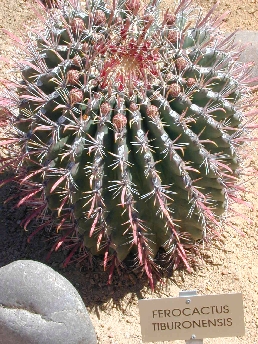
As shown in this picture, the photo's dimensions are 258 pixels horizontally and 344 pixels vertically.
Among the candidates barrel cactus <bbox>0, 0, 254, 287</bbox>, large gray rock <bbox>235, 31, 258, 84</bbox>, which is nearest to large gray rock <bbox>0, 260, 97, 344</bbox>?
barrel cactus <bbox>0, 0, 254, 287</bbox>

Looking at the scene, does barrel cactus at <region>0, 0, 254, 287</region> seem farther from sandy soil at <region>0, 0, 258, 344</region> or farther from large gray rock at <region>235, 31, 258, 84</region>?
large gray rock at <region>235, 31, 258, 84</region>

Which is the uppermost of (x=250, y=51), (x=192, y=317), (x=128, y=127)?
(x=128, y=127)

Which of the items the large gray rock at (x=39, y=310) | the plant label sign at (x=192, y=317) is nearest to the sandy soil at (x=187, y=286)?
the large gray rock at (x=39, y=310)

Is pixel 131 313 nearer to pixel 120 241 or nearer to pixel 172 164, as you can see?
pixel 120 241

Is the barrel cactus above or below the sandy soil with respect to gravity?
above

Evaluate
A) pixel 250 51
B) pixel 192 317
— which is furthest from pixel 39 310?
pixel 250 51

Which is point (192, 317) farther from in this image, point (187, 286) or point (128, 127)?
point (128, 127)
